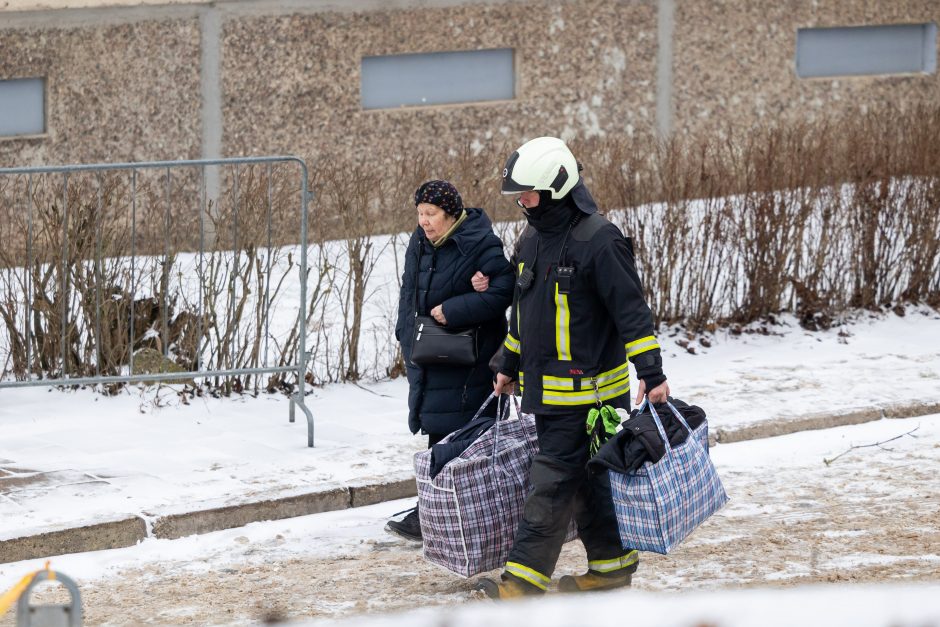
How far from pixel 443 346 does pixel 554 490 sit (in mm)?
990

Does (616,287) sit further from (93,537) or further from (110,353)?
(110,353)

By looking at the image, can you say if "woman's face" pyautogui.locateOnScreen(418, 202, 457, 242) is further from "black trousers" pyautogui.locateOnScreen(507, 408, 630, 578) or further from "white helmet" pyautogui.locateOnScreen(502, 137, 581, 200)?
"black trousers" pyautogui.locateOnScreen(507, 408, 630, 578)

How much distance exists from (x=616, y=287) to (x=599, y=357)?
0.97 feet

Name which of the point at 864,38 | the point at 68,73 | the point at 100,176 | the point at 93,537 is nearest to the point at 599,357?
the point at 93,537

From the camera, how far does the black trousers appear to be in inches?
227

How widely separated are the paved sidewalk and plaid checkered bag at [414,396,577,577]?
1355mm

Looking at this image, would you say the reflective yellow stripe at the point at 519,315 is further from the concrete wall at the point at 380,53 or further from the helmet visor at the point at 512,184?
the concrete wall at the point at 380,53

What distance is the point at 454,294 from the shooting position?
6.63 m

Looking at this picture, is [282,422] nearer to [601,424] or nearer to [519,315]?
[519,315]

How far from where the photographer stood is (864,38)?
591 inches

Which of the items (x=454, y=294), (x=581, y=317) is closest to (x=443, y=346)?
(x=454, y=294)

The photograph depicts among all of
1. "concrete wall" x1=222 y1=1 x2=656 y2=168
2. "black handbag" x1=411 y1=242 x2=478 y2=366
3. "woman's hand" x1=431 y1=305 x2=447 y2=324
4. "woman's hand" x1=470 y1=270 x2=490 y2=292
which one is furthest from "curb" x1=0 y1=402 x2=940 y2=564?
"concrete wall" x1=222 y1=1 x2=656 y2=168

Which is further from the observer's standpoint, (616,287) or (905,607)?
(616,287)

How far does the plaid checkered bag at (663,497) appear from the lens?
5.54 metres
